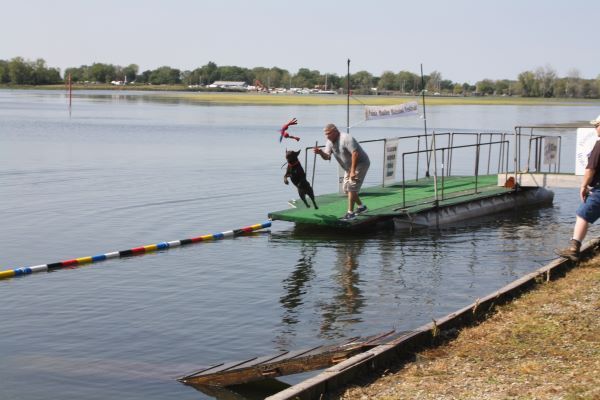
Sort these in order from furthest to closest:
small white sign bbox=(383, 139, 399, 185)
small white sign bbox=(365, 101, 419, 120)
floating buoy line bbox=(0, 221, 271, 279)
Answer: small white sign bbox=(383, 139, 399, 185) → small white sign bbox=(365, 101, 419, 120) → floating buoy line bbox=(0, 221, 271, 279)

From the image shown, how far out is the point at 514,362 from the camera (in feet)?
26.4

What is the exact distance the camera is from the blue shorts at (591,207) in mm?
12195

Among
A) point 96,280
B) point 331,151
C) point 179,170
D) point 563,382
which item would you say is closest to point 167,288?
point 96,280

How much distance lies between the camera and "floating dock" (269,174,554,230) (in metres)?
18.6

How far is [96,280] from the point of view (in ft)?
47.9

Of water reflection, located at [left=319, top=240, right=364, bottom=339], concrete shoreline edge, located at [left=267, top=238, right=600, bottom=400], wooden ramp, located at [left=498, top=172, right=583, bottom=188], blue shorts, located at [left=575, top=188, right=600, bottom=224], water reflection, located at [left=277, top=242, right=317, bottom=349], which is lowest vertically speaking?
water reflection, located at [left=277, top=242, right=317, bottom=349]

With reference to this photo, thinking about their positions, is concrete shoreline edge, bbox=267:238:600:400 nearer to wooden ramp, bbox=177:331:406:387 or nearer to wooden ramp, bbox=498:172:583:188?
wooden ramp, bbox=177:331:406:387

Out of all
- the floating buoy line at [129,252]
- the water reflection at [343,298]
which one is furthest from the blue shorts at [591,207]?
the floating buoy line at [129,252]

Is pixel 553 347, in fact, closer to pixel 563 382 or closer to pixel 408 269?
pixel 563 382

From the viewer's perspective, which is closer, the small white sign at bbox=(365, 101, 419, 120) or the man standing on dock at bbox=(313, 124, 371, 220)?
the man standing on dock at bbox=(313, 124, 371, 220)

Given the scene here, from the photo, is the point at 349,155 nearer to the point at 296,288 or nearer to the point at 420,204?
the point at 420,204

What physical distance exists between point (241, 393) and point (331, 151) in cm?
899

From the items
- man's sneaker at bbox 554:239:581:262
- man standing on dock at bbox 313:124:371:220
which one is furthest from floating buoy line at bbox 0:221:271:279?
man's sneaker at bbox 554:239:581:262

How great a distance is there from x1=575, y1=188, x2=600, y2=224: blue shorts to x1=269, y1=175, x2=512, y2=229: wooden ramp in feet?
20.9
